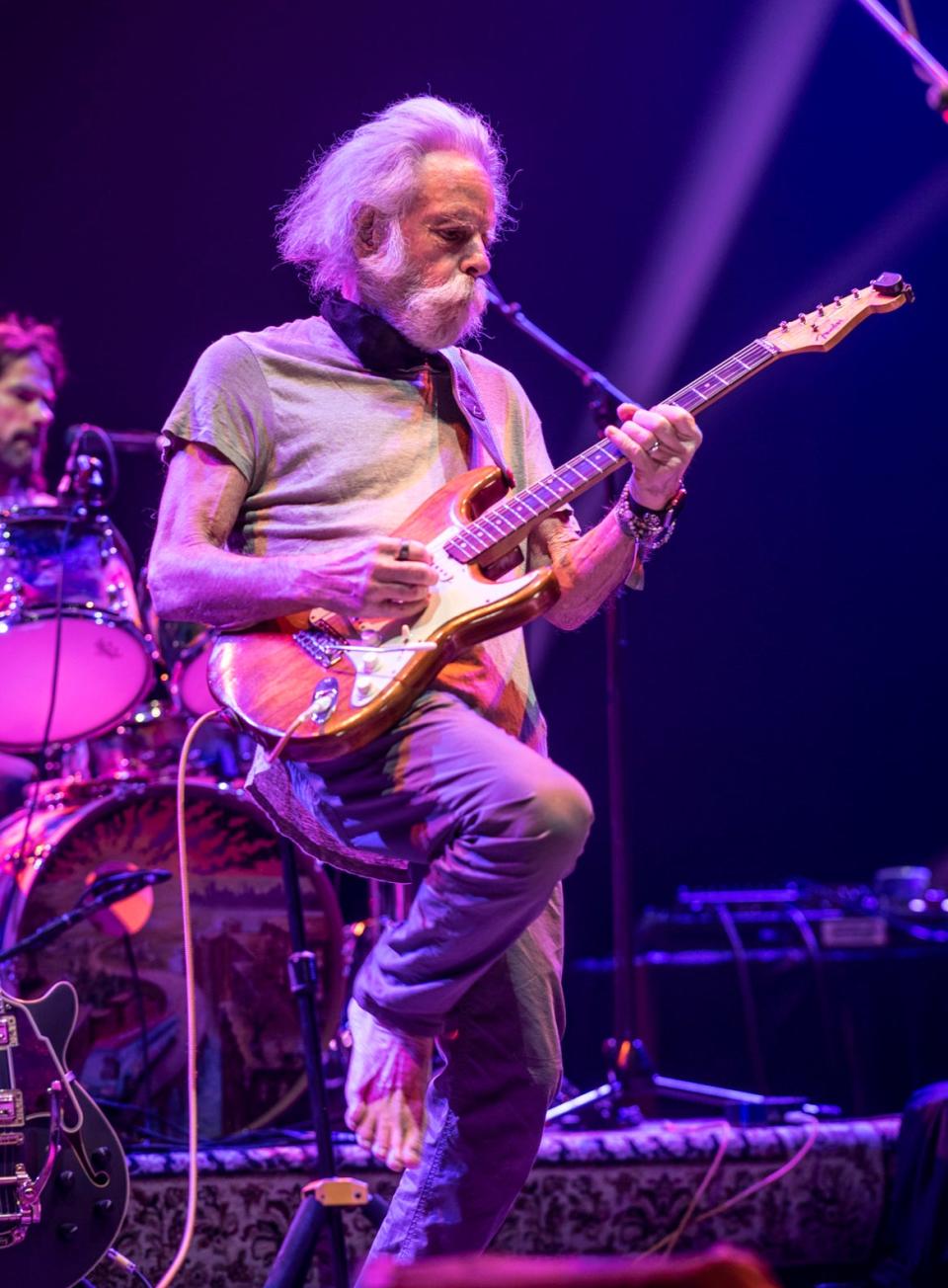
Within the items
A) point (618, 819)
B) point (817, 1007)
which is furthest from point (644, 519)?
point (817, 1007)

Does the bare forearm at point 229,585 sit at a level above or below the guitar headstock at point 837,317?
below

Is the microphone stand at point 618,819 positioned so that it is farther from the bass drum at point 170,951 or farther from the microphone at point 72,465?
the microphone at point 72,465

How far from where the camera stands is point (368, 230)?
3129 mm

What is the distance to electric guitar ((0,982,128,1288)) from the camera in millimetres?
2984

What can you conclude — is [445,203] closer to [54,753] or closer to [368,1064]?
[368,1064]

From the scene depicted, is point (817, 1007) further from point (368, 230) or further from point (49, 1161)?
point (368, 230)

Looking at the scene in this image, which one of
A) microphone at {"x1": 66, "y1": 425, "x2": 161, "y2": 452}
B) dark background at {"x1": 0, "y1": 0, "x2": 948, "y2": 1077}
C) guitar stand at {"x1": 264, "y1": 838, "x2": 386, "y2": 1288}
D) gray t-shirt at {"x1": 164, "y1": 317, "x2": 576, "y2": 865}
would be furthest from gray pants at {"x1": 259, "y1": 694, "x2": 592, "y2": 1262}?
dark background at {"x1": 0, "y1": 0, "x2": 948, "y2": 1077}

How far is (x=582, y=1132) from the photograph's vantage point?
4.04 m

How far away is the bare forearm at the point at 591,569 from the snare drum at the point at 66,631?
1875 mm

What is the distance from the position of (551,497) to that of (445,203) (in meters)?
0.73

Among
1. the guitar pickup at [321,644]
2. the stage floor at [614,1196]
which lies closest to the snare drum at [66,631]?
the stage floor at [614,1196]

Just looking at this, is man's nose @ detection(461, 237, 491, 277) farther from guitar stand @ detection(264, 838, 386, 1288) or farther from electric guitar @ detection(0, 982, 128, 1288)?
electric guitar @ detection(0, 982, 128, 1288)

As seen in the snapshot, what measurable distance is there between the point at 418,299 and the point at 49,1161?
2032 mm

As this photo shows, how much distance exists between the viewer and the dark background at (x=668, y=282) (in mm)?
6152
